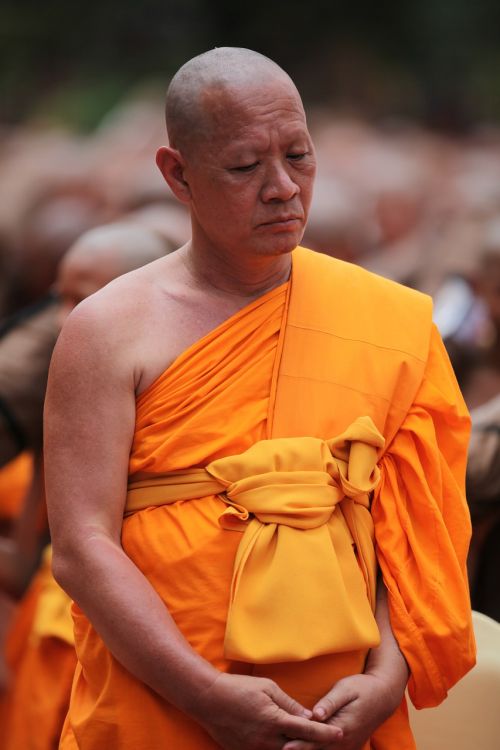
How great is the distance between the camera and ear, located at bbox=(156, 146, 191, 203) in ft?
10.3

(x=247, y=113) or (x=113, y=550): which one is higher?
(x=247, y=113)

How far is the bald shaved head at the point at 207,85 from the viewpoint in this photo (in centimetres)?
305

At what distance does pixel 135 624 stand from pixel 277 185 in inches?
37.1

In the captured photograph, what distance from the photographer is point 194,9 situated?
2575 cm

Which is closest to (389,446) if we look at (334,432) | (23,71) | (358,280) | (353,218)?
(334,432)

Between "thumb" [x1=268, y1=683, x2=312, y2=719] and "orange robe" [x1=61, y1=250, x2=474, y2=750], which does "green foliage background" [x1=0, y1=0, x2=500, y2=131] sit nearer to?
"orange robe" [x1=61, y1=250, x2=474, y2=750]

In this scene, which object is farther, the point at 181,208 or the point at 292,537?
the point at 181,208

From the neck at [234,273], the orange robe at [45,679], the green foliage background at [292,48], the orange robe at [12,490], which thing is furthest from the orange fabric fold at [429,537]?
the green foliage background at [292,48]

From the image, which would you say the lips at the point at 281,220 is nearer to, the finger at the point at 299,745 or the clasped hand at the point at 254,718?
the clasped hand at the point at 254,718

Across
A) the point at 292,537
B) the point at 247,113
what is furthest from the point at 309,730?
the point at 247,113

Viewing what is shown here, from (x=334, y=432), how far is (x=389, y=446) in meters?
0.15

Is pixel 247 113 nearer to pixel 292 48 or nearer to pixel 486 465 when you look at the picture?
pixel 486 465

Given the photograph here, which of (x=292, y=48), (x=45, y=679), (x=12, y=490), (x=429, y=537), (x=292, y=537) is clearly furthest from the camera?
(x=292, y=48)

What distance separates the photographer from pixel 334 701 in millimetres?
3033
